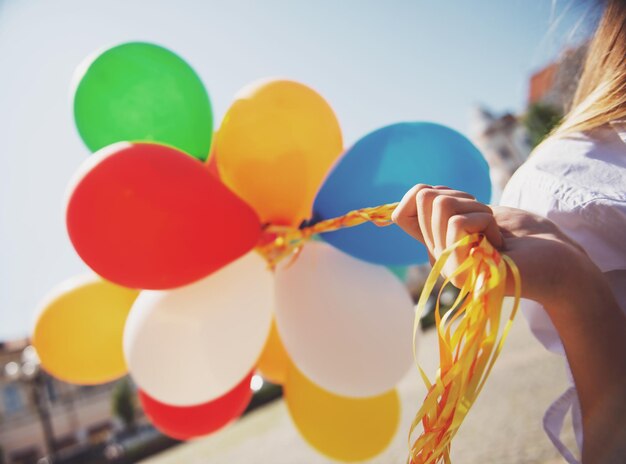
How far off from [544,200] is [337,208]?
0.75m

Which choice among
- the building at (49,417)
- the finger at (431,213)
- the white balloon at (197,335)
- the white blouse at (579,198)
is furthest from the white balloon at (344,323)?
the building at (49,417)

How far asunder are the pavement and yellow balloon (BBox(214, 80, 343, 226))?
288 centimetres

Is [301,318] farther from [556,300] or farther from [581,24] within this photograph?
[581,24]

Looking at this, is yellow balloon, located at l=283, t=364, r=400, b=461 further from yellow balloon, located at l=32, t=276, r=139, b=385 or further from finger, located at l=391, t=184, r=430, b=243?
finger, located at l=391, t=184, r=430, b=243

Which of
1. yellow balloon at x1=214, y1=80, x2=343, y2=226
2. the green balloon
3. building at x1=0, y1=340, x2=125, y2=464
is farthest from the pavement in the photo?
building at x1=0, y1=340, x2=125, y2=464

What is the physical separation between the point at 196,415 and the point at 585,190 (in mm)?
1769

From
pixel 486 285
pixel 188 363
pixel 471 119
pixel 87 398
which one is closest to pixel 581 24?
pixel 486 285

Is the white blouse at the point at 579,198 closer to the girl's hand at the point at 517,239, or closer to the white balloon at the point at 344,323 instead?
the girl's hand at the point at 517,239

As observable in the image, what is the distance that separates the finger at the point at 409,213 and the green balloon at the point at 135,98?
1289 mm

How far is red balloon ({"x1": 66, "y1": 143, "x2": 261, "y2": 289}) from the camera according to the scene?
1.24m

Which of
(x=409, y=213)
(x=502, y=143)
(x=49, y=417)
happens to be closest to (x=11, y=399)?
(x=49, y=417)

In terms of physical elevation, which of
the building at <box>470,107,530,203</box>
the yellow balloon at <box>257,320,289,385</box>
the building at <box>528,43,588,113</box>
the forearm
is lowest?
the building at <box>470,107,530,203</box>

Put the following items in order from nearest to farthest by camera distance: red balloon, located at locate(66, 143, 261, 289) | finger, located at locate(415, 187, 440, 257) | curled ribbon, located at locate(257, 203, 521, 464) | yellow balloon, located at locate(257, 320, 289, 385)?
curled ribbon, located at locate(257, 203, 521, 464) < finger, located at locate(415, 187, 440, 257) < red balloon, located at locate(66, 143, 261, 289) < yellow balloon, located at locate(257, 320, 289, 385)

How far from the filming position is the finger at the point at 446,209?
601 mm
